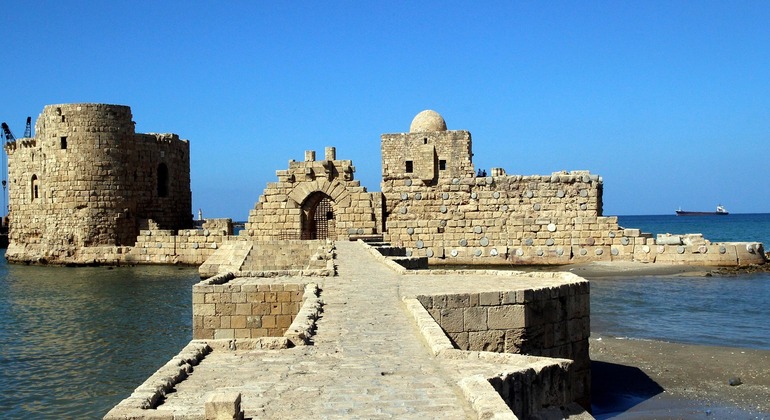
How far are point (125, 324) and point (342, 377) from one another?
10.5 m

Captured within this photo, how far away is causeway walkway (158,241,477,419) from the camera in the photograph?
4355mm

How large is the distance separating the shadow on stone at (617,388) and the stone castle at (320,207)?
31.8ft

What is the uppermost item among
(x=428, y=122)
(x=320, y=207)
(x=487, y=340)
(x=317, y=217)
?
(x=428, y=122)

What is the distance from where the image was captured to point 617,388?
947 centimetres

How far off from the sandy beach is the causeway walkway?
311cm

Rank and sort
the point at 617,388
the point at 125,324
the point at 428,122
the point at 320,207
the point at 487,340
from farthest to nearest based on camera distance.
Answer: the point at 428,122 → the point at 320,207 → the point at 125,324 → the point at 617,388 → the point at 487,340

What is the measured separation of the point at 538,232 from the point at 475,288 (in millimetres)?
14074

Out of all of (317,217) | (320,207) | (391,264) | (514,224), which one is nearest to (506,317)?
(391,264)

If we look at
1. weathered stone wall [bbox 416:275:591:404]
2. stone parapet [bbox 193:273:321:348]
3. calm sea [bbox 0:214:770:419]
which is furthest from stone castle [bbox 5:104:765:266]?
weathered stone wall [bbox 416:275:591:404]

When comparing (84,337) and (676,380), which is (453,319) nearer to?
(676,380)

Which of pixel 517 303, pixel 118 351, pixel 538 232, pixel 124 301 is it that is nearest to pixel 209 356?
pixel 517 303

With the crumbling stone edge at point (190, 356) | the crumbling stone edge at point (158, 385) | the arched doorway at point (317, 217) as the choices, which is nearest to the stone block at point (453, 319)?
the crumbling stone edge at point (190, 356)

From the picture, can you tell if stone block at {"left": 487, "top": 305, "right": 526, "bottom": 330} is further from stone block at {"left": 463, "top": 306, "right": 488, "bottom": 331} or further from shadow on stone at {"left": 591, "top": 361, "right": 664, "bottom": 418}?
shadow on stone at {"left": 591, "top": 361, "right": 664, "bottom": 418}

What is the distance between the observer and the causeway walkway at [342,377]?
436 centimetres
